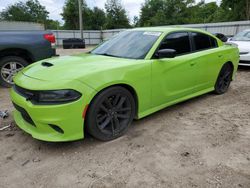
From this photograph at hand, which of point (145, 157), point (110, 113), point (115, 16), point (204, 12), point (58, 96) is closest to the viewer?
point (58, 96)

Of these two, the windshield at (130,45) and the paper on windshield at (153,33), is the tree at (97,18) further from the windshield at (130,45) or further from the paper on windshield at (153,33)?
the paper on windshield at (153,33)

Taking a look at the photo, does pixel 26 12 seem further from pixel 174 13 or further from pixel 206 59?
pixel 206 59

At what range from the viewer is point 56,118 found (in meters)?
2.46

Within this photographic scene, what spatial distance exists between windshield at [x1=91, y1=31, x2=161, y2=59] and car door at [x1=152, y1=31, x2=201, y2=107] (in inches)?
7.8

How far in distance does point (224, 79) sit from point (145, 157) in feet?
10.8

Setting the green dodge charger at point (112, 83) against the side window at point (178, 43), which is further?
the side window at point (178, 43)

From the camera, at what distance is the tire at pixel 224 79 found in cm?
485

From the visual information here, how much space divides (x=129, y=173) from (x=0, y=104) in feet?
10.9

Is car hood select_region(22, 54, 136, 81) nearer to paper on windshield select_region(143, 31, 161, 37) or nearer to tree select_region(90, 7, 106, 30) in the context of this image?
paper on windshield select_region(143, 31, 161, 37)

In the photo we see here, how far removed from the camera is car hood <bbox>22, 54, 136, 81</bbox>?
8.64 feet

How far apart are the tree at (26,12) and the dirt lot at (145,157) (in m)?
62.2

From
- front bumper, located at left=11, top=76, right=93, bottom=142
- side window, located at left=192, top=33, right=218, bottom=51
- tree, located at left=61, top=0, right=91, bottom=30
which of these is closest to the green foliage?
tree, located at left=61, top=0, right=91, bottom=30

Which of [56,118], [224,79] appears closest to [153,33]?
[56,118]

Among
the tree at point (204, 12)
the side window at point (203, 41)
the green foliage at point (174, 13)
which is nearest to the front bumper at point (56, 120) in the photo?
the side window at point (203, 41)
